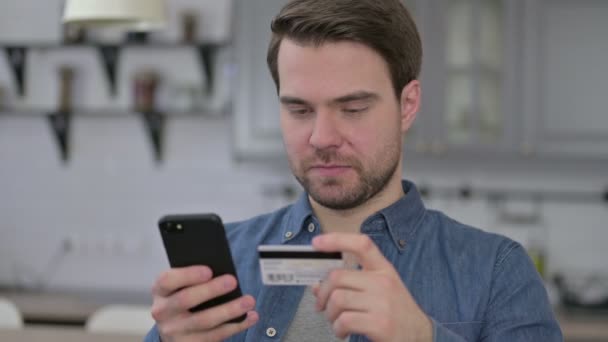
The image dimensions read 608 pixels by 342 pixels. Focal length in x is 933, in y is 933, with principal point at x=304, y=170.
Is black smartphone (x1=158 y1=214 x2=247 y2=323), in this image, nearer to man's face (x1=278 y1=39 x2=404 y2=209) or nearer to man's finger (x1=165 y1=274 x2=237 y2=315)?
man's finger (x1=165 y1=274 x2=237 y2=315)

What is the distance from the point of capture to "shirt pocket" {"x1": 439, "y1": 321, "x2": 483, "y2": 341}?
1549mm

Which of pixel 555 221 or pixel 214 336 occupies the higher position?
pixel 214 336

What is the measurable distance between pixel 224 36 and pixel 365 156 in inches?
118

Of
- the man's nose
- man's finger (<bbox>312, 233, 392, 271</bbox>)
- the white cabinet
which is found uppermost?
the man's nose

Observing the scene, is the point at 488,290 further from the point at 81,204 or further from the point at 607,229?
the point at 81,204

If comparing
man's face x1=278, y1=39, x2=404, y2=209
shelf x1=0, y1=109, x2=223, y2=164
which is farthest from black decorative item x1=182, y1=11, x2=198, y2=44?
man's face x1=278, y1=39, x2=404, y2=209

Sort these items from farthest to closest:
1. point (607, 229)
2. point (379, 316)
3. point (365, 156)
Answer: point (607, 229) < point (365, 156) < point (379, 316)

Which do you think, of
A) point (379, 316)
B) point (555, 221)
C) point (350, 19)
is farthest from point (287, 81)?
point (555, 221)

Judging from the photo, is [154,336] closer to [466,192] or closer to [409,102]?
[409,102]

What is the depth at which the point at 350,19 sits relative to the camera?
156cm

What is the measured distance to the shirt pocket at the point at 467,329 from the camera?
5.08ft

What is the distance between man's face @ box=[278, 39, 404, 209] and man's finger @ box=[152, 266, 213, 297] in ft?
0.93

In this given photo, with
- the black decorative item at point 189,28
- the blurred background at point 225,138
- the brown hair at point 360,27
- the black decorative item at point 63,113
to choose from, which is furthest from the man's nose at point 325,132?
the black decorative item at point 63,113

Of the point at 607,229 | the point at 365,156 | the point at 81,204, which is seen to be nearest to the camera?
the point at 365,156
